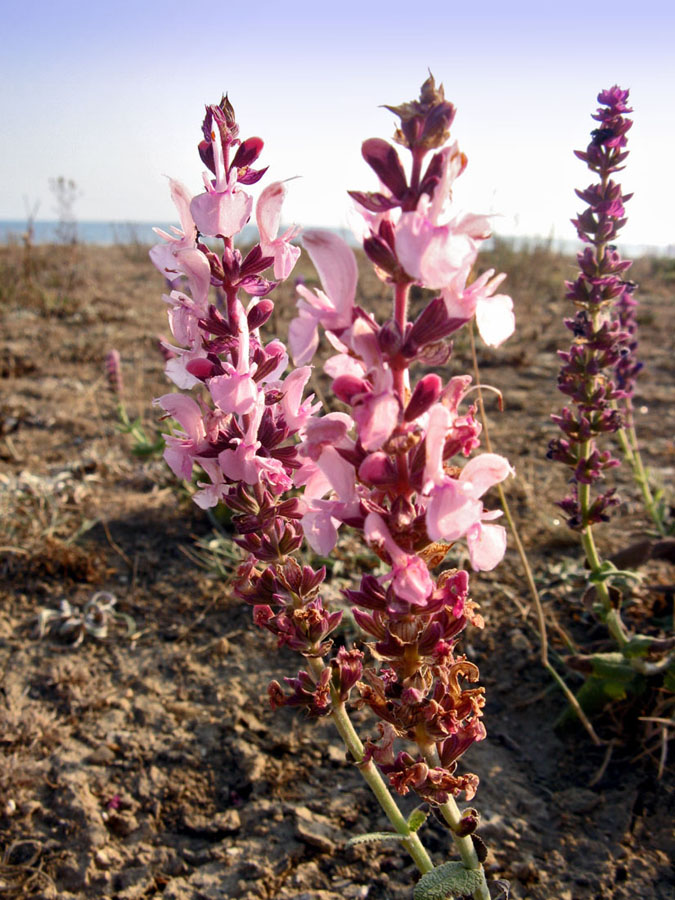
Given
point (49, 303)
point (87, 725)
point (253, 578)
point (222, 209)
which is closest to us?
point (222, 209)

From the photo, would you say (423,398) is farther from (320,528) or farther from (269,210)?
(269,210)

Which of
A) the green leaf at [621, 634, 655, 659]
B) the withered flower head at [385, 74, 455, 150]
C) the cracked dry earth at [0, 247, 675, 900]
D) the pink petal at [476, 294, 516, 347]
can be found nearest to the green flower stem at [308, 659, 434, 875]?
the cracked dry earth at [0, 247, 675, 900]

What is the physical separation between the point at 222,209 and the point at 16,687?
2.24m

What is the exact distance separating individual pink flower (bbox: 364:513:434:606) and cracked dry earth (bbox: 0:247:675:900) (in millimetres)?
1372

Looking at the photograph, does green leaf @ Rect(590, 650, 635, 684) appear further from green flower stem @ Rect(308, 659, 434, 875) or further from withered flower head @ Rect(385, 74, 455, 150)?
withered flower head @ Rect(385, 74, 455, 150)

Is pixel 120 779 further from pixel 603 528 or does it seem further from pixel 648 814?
pixel 603 528

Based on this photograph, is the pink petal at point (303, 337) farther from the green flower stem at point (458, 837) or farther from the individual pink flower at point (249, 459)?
the green flower stem at point (458, 837)

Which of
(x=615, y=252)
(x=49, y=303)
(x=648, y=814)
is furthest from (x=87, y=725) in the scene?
(x=49, y=303)

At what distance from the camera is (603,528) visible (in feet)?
11.9

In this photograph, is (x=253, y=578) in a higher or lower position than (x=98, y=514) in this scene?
higher

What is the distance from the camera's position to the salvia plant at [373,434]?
1.00 meters

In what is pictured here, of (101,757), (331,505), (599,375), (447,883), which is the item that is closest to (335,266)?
(331,505)

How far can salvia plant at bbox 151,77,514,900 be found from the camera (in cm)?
100

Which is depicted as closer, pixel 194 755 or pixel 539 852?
pixel 539 852
